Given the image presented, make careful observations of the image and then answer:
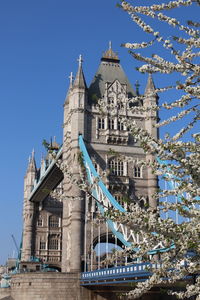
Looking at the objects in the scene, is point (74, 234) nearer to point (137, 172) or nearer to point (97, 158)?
point (97, 158)

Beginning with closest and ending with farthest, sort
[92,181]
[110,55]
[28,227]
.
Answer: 1. [92,181]
2. [110,55]
3. [28,227]

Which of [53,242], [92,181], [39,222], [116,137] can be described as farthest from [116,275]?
[53,242]

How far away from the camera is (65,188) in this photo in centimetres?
4000

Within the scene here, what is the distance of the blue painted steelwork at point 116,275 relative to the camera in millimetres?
23219

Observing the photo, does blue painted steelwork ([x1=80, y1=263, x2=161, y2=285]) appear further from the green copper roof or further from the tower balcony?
the green copper roof

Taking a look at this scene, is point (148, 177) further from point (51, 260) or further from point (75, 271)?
point (51, 260)

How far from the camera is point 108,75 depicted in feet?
140

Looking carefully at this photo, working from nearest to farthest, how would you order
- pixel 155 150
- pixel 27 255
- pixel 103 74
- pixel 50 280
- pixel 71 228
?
pixel 155 150, pixel 50 280, pixel 71 228, pixel 103 74, pixel 27 255

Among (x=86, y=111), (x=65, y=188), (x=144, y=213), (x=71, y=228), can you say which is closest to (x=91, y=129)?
(x=86, y=111)

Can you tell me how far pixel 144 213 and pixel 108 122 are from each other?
109 ft

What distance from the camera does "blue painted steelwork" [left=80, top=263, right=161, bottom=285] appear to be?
23219 mm

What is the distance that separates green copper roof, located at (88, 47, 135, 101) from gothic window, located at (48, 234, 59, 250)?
27.2 metres

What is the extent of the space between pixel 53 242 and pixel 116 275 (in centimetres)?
3637

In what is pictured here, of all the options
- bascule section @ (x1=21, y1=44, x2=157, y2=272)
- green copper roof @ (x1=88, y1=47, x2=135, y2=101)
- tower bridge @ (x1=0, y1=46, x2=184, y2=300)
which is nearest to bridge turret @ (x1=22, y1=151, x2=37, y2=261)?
tower bridge @ (x1=0, y1=46, x2=184, y2=300)
